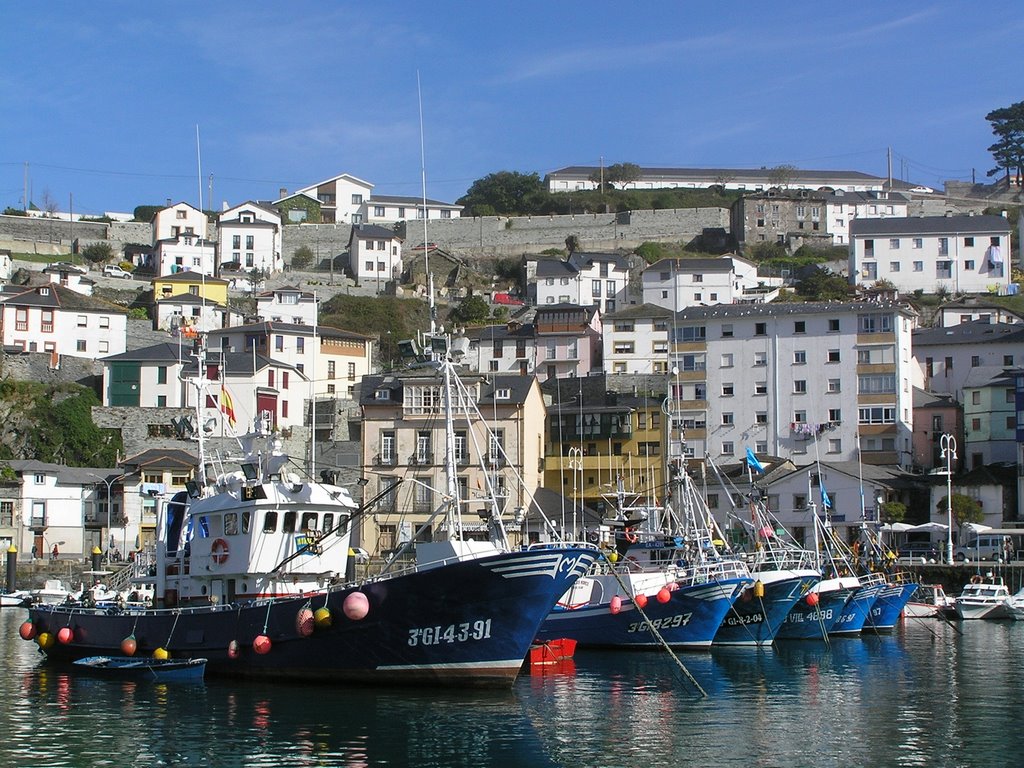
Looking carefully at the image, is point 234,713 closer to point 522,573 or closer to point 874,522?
point 522,573

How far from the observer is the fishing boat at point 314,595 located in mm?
27797

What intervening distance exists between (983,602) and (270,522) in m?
36.6

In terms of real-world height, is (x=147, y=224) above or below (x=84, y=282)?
above

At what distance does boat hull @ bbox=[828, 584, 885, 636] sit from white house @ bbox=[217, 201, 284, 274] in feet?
256

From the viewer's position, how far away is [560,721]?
26.2 metres

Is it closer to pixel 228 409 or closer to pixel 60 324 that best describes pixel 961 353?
pixel 60 324

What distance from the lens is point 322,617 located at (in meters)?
28.5

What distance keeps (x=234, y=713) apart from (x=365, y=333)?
246ft

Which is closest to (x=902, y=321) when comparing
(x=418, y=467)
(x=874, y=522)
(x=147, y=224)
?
(x=874, y=522)

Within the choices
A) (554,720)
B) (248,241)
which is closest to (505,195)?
(248,241)

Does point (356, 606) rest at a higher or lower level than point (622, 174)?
lower

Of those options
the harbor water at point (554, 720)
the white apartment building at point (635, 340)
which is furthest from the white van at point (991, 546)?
the harbor water at point (554, 720)

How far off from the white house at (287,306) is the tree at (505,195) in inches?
1567

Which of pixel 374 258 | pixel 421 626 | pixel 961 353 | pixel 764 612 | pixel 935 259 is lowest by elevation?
pixel 764 612
